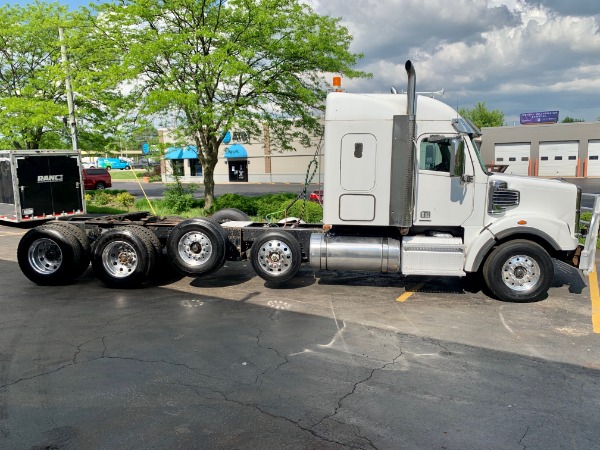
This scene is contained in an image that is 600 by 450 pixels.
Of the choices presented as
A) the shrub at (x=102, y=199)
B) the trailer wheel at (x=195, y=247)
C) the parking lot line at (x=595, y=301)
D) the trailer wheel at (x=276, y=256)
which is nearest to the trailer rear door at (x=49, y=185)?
the shrub at (x=102, y=199)

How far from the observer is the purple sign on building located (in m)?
55.2

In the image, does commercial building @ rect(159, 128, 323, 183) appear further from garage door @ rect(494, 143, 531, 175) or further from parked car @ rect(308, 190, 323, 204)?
parked car @ rect(308, 190, 323, 204)

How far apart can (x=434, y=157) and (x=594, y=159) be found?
4611 cm

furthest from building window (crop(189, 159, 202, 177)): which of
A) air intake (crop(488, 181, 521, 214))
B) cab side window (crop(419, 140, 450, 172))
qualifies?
air intake (crop(488, 181, 521, 214))

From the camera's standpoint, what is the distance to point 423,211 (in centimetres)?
761

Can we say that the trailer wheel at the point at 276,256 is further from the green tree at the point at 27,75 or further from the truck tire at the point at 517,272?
the green tree at the point at 27,75

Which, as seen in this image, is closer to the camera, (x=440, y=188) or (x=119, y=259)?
(x=440, y=188)

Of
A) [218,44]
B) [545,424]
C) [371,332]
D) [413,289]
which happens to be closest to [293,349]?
A: [371,332]

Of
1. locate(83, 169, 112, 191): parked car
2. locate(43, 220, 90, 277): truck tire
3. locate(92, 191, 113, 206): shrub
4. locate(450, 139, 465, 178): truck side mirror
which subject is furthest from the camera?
locate(83, 169, 112, 191): parked car

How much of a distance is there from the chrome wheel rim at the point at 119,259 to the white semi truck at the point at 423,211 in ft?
0.98

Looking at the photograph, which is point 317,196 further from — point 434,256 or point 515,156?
point 515,156

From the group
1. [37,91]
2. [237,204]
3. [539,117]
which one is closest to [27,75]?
[37,91]

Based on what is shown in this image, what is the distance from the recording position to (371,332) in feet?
20.2

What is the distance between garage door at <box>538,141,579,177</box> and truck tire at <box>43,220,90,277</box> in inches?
1883
